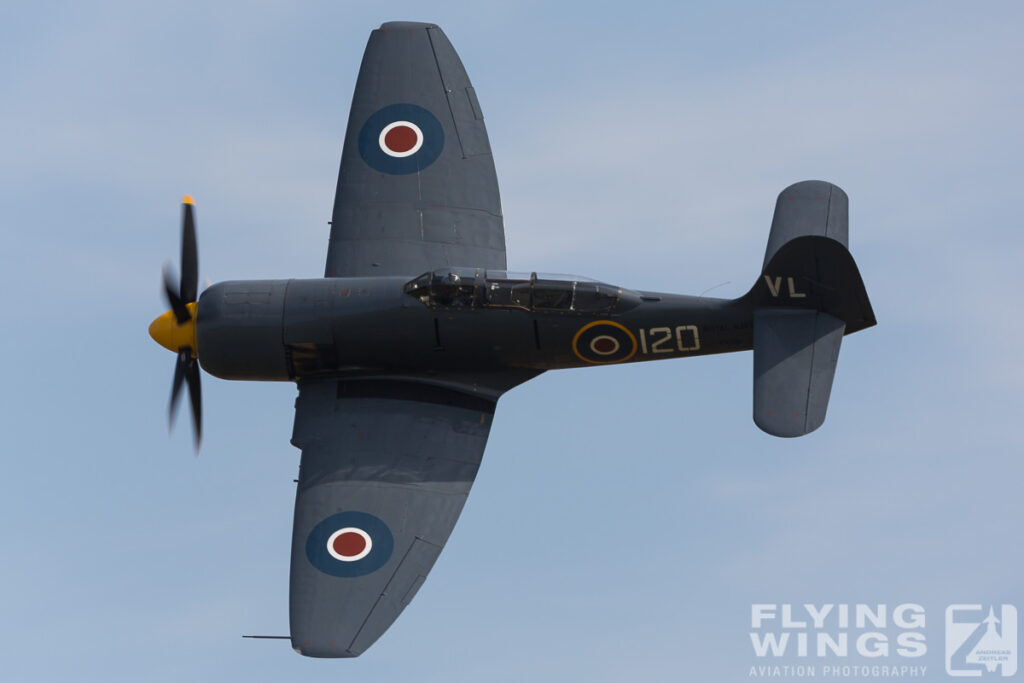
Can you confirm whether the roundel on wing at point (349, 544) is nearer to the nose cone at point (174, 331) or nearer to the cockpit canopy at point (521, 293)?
the cockpit canopy at point (521, 293)

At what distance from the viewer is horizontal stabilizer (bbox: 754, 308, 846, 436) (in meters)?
23.6

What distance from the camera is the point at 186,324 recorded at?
25688mm

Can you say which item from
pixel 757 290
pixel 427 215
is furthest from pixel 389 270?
pixel 757 290

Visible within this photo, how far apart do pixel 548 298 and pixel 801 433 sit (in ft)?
12.0

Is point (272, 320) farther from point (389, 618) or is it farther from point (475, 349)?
point (389, 618)

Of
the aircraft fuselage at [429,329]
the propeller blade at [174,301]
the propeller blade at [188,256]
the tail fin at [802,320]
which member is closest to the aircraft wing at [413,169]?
the aircraft fuselage at [429,329]

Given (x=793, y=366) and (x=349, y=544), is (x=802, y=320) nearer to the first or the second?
(x=793, y=366)

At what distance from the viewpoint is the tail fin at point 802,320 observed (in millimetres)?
23797

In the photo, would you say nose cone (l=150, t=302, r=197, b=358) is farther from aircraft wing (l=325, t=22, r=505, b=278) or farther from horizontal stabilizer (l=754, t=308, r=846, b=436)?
horizontal stabilizer (l=754, t=308, r=846, b=436)

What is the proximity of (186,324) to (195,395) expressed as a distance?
0.92 m

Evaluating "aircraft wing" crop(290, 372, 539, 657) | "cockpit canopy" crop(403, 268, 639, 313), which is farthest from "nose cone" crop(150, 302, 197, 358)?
"cockpit canopy" crop(403, 268, 639, 313)

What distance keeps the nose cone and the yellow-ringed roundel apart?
4.92 meters

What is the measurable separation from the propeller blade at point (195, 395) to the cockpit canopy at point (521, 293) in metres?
3.17

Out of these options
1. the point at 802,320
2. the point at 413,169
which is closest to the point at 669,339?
the point at 802,320
